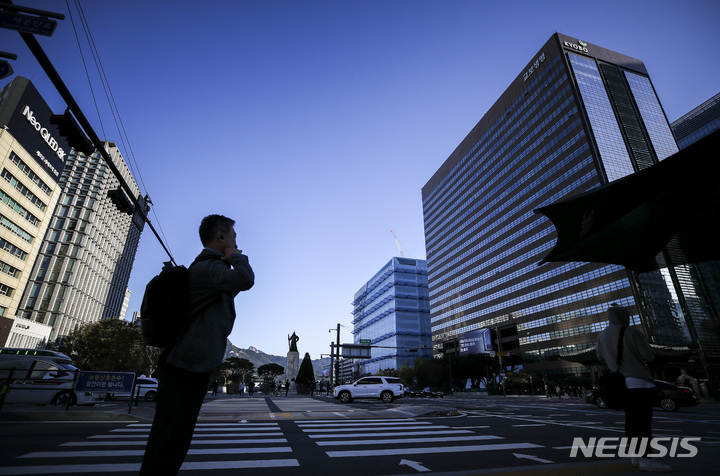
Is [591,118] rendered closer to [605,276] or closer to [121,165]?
[605,276]

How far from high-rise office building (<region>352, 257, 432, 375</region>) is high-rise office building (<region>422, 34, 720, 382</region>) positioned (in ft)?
53.7

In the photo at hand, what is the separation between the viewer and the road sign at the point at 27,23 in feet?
19.5

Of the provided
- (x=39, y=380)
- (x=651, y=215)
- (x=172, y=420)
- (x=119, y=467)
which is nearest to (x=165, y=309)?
(x=172, y=420)

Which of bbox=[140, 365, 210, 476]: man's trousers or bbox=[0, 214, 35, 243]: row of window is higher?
bbox=[0, 214, 35, 243]: row of window

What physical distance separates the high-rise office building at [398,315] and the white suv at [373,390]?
94.5 m

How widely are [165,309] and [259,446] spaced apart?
5.05 metres

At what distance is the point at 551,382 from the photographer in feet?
203

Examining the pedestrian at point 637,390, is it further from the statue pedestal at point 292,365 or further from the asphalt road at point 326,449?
the statue pedestal at point 292,365

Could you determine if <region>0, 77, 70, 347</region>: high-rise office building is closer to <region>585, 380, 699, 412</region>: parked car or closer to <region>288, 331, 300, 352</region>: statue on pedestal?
<region>288, 331, 300, 352</region>: statue on pedestal

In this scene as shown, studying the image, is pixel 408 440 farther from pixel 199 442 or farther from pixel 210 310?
pixel 210 310

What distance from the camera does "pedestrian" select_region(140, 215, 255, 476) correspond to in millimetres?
1903

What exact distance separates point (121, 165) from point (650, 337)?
110m

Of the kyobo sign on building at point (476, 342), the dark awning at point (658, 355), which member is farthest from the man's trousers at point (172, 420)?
the kyobo sign on building at point (476, 342)

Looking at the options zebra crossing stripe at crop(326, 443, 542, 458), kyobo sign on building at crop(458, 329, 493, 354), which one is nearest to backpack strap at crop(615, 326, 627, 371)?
zebra crossing stripe at crop(326, 443, 542, 458)
